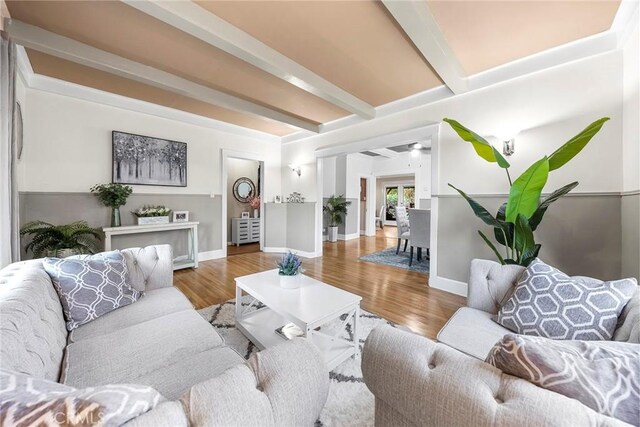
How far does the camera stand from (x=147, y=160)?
3898mm

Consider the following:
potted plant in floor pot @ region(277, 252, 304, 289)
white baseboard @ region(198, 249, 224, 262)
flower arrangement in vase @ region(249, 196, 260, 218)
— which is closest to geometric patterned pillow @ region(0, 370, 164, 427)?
potted plant in floor pot @ region(277, 252, 304, 289)

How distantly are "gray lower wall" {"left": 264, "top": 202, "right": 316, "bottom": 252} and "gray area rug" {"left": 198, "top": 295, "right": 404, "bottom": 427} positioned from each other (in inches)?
119

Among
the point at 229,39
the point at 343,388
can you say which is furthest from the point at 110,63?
the point at 343,388

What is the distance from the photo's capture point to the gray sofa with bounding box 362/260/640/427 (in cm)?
49

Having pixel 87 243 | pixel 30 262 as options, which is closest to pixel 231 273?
pixel 87 243

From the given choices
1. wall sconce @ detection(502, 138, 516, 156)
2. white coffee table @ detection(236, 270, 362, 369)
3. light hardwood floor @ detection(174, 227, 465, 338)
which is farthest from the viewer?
wall sconce @ detection(502, 138, 516, 156)

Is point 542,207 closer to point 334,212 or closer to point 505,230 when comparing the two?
point 505,230

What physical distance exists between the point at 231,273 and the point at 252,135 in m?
2.96

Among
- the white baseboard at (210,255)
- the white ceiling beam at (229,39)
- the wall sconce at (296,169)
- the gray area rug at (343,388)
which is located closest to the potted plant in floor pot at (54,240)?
the white baseboard at (210,255)

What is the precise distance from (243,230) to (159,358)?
17.5ft

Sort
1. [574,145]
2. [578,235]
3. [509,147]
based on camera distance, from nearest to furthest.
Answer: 1. [574,145]
2. [578,235]
3. [509,147]

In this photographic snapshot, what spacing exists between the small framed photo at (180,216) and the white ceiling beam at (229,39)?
9.49 feet

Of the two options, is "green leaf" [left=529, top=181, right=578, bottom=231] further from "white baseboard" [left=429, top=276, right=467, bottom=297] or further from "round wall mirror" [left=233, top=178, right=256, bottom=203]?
"round wall mirror" [left=233, top=178, right=256, bottom=203]

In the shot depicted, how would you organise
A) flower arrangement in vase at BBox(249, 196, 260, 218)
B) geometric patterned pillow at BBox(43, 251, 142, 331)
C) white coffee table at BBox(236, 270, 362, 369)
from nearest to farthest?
geometric patterned pillow at BBox(43, 251, 142, 331) < white coffee table at BBox(236, 270, 362, 369) < flower arrangement in vase at BBox(249, 196, 260, 218)
